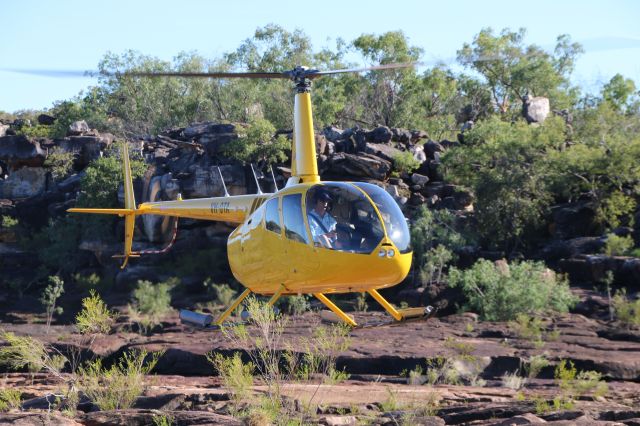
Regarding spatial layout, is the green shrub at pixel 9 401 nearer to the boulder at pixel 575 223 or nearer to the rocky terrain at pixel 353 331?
the rocky terrain at pixel 353 331

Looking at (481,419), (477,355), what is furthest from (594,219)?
(481,419)

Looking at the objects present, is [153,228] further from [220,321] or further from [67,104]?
[67,104]

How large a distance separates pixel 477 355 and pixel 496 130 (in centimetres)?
2033

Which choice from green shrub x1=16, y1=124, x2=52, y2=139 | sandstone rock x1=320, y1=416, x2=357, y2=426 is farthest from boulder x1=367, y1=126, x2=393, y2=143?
sandstone rock x1=320, y1=416, x2=357, y2=426

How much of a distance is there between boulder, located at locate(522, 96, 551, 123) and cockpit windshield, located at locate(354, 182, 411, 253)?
37.5 meters

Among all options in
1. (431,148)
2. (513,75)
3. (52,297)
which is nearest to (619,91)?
(513,75)

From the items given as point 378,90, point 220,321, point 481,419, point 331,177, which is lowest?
point 481,419

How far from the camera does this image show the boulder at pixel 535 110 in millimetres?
50469

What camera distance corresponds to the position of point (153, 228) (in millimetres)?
40469

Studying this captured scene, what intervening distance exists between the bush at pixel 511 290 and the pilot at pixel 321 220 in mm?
16428

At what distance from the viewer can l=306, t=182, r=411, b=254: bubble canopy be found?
14031mm

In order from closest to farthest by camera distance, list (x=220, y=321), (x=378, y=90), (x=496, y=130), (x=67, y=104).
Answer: (x=220, y=321) → (x=496, y=130) → (x=378, y=90) → (x=67, y=104)

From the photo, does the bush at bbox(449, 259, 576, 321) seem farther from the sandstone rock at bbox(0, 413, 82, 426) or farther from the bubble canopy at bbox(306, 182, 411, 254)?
the sandstone rock at bbox(0, 413, 82, 426)

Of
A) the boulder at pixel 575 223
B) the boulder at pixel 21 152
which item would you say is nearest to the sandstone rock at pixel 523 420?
the boulder at pixel 575 223
